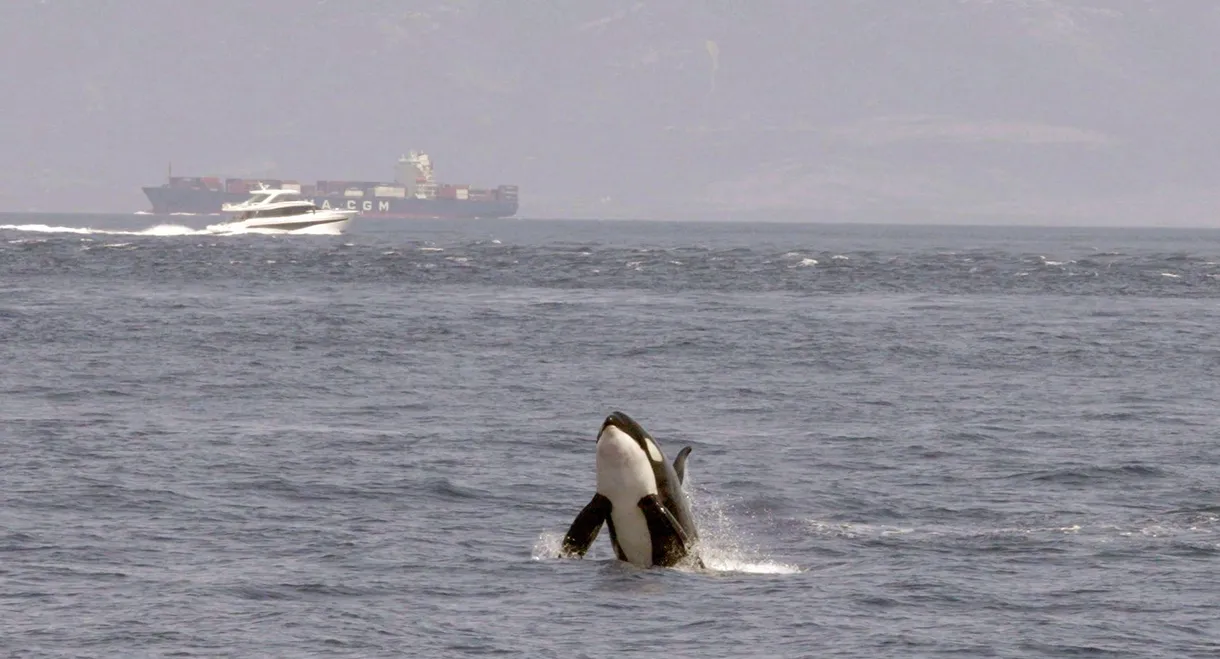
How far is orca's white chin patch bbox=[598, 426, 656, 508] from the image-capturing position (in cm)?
2084

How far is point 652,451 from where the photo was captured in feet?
69.7

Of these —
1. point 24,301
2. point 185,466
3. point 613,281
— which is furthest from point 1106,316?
point 185,466

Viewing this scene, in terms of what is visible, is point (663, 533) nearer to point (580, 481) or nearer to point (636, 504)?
point (636, 504)

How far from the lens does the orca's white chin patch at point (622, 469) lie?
20844mm

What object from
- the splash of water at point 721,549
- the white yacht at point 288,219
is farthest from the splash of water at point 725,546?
the white yacht at point 288,219

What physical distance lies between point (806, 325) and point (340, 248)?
58.2 meters

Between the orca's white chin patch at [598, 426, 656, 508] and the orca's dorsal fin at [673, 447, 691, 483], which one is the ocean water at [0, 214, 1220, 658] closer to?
the orca's white chin patch at [598, 426, 656, 508]

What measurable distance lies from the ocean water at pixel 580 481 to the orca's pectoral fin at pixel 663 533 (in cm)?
29

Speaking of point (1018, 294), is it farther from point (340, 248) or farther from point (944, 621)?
point (944, 621)

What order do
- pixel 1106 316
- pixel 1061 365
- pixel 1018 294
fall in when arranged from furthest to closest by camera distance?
pixel 1018 294
pixel 1106 316
pixel 1061 365

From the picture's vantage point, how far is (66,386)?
3800 cm

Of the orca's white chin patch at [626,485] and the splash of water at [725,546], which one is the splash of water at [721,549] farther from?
the orca's white chin patch at [626,485]

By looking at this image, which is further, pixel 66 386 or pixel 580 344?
pixel 580 344

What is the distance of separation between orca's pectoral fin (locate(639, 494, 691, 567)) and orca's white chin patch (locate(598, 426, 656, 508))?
0.46 ft
